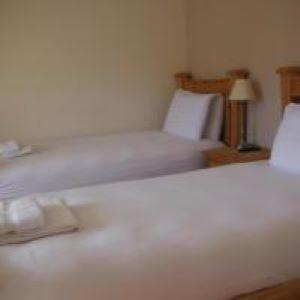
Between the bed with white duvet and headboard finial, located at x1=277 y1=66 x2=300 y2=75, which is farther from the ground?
headboard finial, located at x1=277 y1=66 x2=300 y2=75

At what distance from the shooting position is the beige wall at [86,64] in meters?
3.76

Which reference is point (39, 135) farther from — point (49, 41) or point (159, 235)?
point (159, 235)

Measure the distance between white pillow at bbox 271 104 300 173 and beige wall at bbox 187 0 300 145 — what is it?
0.50m

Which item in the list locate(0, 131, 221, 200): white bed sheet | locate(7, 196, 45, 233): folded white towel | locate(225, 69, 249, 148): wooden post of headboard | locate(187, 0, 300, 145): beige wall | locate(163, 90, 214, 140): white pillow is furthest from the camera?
locate(163, 90, 214, 140): white pillow

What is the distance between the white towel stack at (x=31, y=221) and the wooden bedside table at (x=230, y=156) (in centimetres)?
154

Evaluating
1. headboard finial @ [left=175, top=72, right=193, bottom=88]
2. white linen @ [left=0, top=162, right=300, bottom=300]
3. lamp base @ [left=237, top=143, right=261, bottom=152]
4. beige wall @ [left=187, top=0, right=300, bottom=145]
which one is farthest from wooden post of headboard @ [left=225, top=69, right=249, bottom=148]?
white linen @ [left=0, top=162, right=300, bottom=300]

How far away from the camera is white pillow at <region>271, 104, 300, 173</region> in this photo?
2393mm

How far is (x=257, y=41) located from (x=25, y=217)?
2.29 meters

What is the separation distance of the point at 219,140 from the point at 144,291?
235 centimetres

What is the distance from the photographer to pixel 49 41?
12.6ft

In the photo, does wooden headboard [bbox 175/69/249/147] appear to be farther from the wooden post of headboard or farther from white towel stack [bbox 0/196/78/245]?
white towel stack [bbox 0/196/78/245]

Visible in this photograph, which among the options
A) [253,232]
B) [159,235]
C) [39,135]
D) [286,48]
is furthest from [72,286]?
[39,135]

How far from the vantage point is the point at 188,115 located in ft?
11.9

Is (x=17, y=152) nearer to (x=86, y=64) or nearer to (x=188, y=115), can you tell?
(x=86, y=64)
